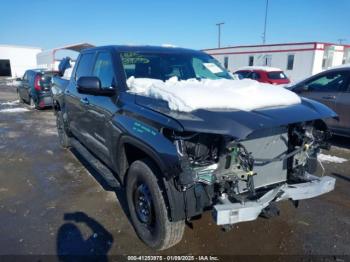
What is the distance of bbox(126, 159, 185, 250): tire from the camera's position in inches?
106

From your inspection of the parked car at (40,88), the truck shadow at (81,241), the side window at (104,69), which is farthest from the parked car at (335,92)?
the parked car at (40,88)

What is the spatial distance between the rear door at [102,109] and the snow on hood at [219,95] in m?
0.48

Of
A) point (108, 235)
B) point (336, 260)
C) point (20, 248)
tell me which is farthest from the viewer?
point (108, 235)

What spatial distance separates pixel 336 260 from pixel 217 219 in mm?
1384

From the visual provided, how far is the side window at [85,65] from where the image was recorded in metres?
4.45

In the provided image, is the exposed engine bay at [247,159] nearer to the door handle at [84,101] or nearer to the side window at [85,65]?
the door handle at [84,101]

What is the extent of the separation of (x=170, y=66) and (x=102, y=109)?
101 centimetres

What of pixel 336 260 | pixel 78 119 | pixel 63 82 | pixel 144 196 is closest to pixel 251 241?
pixel 336 260

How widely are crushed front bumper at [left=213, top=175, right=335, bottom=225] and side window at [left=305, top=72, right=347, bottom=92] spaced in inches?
162

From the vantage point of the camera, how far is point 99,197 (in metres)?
4.18

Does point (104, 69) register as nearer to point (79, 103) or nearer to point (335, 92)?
point (79, 103)

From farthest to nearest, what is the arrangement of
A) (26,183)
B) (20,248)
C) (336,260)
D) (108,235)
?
(26,183), (108,235), (20,248), (336,260)

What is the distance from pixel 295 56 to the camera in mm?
23828

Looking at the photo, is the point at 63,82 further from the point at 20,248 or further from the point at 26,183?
the point at 20,248
